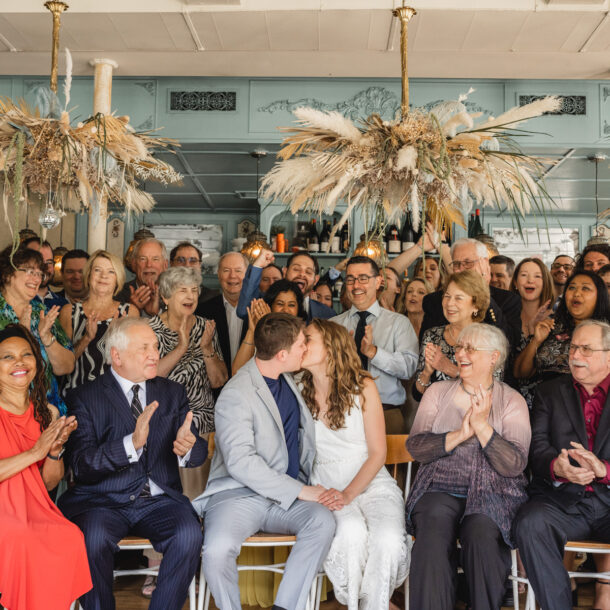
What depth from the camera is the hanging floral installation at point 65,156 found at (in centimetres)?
262

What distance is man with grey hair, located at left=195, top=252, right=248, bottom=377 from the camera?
4078mm

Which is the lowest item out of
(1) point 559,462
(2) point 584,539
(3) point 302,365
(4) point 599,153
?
(2) point 584,539

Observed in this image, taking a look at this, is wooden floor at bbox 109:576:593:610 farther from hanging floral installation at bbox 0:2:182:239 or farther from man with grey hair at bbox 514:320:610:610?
hanging floral installation at bbox 0:2:182:239

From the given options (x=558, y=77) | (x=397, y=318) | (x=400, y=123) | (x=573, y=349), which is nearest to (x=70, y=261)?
(x=397, y=318)

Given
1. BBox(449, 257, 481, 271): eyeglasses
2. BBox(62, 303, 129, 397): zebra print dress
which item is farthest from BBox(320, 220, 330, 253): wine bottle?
BBox(62, 303, 129, 397): zebra print dress

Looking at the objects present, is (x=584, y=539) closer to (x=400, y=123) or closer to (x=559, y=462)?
(x=559, y=462)

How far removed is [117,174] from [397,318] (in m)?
1.70

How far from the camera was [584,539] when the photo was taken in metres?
2.89

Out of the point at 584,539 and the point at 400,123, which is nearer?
the point at 400,123

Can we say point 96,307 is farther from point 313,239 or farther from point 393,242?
point 313,239

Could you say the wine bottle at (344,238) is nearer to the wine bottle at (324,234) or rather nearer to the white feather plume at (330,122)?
the wine bottle at (324,234)

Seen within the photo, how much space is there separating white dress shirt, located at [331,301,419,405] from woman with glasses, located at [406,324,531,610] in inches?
18.9

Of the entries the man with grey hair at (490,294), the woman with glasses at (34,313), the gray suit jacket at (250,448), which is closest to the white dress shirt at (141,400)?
the gray suit jacket at (250,448)

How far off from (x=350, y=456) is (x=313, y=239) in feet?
13.1
